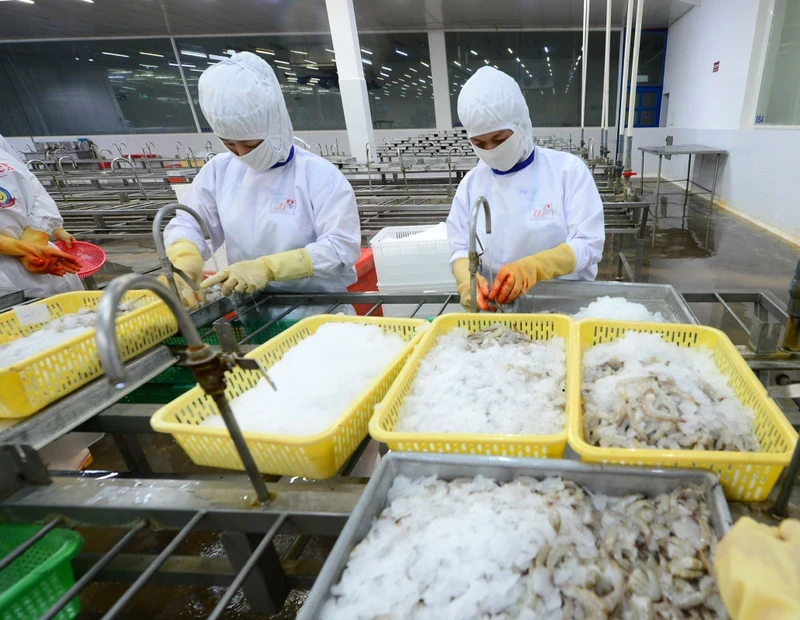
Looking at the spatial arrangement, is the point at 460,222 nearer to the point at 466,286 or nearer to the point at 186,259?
the point at 466,286

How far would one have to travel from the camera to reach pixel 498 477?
797 mm

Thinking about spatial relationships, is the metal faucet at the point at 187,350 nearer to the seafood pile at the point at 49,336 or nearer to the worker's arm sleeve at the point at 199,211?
the seafood pile at the point at 49,336

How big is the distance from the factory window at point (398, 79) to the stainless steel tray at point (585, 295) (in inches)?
445

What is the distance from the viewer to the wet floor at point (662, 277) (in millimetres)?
1644

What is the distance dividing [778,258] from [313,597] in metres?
6.25

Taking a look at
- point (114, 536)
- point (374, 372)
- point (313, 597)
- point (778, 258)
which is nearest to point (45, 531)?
point (313, 597)

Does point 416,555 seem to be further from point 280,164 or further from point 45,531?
point 280,164

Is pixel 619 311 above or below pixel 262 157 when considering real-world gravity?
below

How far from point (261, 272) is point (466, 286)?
0.85 metres

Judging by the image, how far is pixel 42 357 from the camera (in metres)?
1.13

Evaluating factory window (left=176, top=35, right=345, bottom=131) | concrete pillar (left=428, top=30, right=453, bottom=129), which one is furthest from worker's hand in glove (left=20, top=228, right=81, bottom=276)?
concrete pillar (left=428, top=30, right=453, bottom=129)

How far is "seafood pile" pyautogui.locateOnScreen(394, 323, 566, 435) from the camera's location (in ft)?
3.06

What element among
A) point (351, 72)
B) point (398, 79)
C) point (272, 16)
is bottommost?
point (351, 72)

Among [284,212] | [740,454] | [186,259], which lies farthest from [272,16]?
[740,454]
